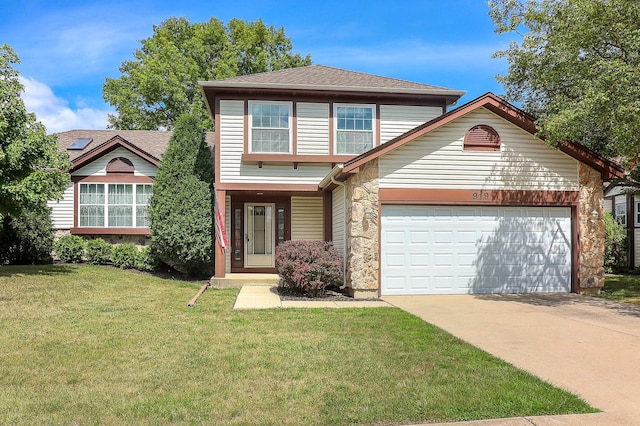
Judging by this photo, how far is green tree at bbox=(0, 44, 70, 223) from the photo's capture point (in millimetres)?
12617

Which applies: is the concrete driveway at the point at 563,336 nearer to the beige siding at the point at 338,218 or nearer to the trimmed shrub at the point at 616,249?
the beige siding at the point at 338,218

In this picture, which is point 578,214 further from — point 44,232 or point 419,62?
point 44,232

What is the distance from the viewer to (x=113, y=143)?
666 inches

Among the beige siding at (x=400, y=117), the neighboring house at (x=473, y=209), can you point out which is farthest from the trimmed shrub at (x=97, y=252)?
the beige siding at (x=400, y=117)

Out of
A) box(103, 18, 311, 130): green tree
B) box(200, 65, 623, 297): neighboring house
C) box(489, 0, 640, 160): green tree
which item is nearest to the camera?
box(489, 0, 640, 160): green tree

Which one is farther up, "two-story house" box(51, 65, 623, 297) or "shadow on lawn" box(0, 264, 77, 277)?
"two-story house" box(51, 65, 623, 297)

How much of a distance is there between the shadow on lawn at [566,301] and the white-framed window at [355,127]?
5685mm

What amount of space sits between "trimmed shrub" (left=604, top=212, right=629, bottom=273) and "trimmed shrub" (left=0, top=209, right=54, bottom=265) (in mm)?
20080

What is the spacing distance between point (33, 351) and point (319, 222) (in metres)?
10.9

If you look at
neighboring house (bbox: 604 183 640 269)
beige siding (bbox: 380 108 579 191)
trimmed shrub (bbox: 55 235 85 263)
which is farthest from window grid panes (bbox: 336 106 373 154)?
neighboring house (bbox: 604 183 640 269)

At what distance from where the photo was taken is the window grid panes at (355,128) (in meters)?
14.7

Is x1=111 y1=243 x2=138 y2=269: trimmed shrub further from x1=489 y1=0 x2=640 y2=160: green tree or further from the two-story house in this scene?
x1=489 y1=0 x2=640 y2=160: green tree

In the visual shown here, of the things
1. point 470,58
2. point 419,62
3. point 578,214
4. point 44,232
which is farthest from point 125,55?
point 578,214

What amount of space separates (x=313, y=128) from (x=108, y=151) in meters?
7.70
